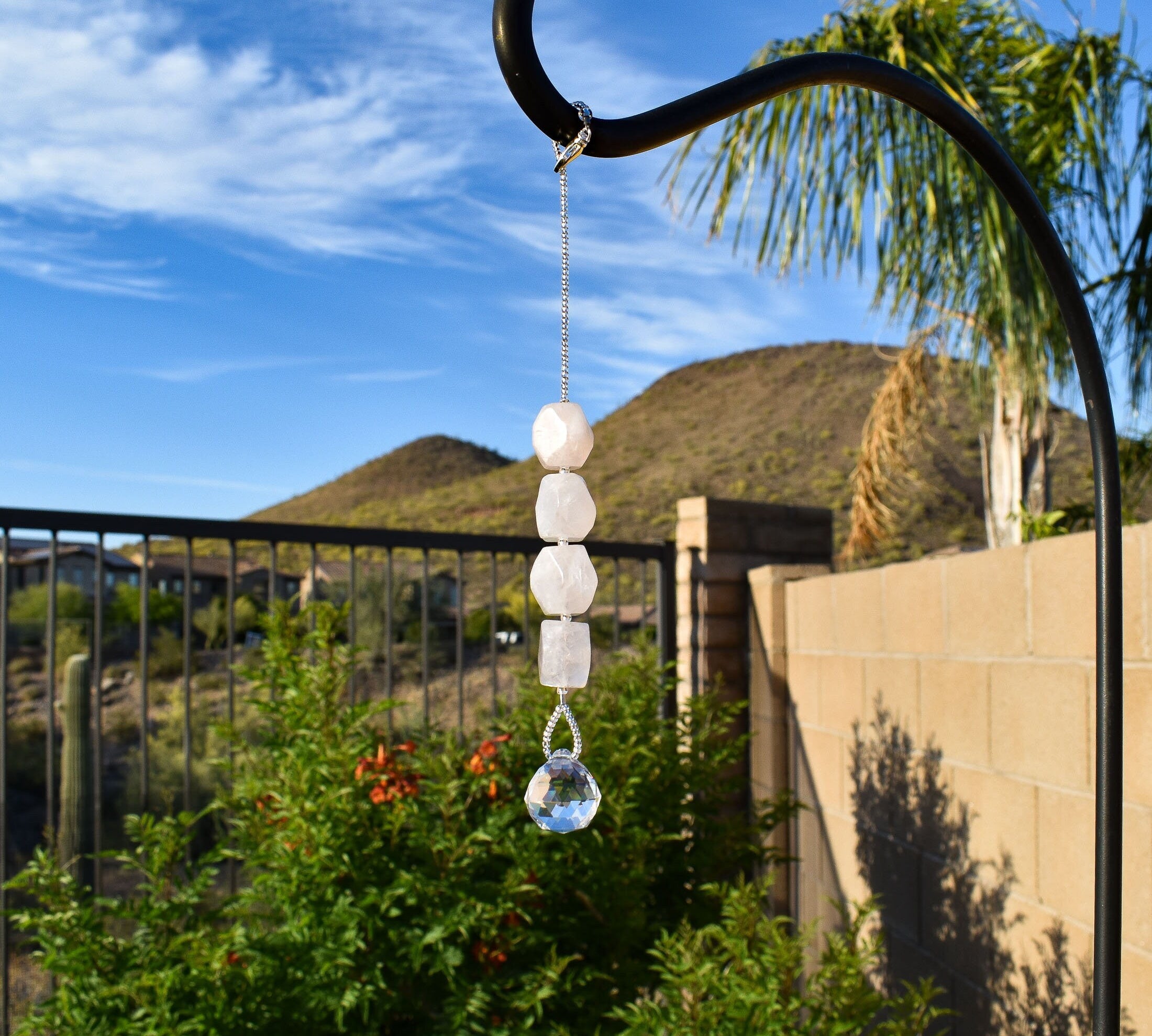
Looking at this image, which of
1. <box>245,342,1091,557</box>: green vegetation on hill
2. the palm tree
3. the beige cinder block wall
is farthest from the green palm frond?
<box>245,342,1091,557</box>: green vegetation on hill

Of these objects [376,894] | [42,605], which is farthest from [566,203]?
[42,605]

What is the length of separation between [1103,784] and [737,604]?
251cm

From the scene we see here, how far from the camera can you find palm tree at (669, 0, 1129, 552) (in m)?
5.55

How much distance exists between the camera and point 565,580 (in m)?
0.91

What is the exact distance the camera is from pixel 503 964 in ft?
6.85

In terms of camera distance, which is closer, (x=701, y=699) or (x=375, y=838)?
(x=375, y=838)

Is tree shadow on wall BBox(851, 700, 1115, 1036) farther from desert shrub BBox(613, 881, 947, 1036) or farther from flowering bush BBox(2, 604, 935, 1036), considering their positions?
flowering bush BBox(2, 604, 935, 1036)

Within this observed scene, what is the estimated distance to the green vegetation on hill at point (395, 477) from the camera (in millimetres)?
30469

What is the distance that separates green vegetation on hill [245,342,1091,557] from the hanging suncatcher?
57.7ft

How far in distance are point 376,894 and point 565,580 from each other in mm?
1311

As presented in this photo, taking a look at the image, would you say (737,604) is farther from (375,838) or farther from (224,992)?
(224,992)

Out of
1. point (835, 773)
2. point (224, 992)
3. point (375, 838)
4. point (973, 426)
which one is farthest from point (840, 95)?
point (973, 426)

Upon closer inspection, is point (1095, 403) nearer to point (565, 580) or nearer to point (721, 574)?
point (565, 580)

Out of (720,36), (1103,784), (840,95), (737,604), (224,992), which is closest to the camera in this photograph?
(1103,784)
